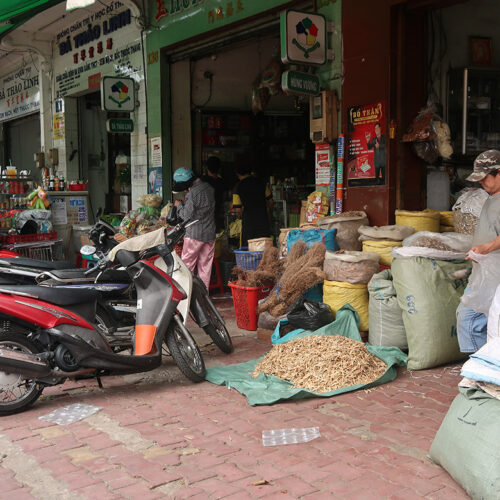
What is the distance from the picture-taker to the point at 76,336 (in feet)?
14.4

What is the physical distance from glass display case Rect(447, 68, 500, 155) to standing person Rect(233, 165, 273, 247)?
270 centimetres

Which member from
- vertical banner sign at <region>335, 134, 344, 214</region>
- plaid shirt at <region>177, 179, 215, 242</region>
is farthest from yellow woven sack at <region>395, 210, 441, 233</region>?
plaid shirt at <region>177, 179, 215, 242</region>

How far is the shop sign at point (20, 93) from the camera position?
15.2 meters

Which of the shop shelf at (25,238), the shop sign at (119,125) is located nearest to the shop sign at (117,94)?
the shop sign at (119,125)

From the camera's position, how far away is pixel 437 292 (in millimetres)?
5094

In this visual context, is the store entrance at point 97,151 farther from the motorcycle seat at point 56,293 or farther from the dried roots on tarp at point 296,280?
the motorcycle seat at point 56,293

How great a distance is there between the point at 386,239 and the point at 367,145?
1204 millimetres

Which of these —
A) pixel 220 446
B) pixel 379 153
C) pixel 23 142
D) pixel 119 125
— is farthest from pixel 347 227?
pixel 23 142

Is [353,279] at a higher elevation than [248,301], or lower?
higher

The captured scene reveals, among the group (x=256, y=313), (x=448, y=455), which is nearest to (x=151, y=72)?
(x=256, y=313)

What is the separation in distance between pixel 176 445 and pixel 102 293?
6.33 feet

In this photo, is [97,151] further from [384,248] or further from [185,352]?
[185,352]

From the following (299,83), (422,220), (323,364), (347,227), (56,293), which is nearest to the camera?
(56,293)

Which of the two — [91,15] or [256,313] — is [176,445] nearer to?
[256,313]
